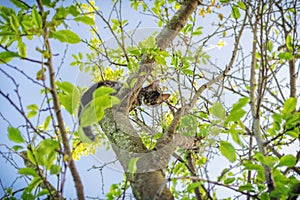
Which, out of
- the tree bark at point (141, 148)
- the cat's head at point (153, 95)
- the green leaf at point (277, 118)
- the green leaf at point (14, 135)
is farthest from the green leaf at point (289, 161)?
the cat's head at point (153, 95)

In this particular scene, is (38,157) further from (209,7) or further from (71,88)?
(209,7)

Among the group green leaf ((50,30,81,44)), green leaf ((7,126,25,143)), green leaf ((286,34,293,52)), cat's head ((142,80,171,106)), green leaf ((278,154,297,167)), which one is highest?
cat's head ((142,80,171,106))

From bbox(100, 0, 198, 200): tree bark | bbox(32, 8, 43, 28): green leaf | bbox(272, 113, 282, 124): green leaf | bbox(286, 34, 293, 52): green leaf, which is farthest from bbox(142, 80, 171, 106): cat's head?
bbox(32, 8, 43, 28): green leaf

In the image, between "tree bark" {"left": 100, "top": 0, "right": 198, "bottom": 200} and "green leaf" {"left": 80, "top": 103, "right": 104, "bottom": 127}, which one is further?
"tree bark" {"left": 100, "top": 0, "right": 198, "bottom": 200}

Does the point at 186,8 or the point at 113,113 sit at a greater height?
the point at 186,8

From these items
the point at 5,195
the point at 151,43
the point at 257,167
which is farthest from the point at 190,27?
the point at 5,195

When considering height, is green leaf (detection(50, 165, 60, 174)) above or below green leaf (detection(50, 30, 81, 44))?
below

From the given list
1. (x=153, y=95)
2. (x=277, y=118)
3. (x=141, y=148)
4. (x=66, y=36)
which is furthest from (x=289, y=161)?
(x=153, y=95)

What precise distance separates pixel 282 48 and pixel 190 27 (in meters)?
0.44

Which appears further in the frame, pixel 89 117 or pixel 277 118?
pixel 277 118

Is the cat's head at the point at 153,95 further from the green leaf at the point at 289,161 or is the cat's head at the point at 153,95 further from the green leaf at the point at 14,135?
the green leaf at the point at 14,135

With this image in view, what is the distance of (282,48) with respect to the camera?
151 centimetres

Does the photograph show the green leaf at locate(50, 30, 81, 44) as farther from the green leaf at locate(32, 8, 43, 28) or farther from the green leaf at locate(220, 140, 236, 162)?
the green leaf at locate(220, 140, 236, 162)

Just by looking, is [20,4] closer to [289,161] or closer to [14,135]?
[14,135]
